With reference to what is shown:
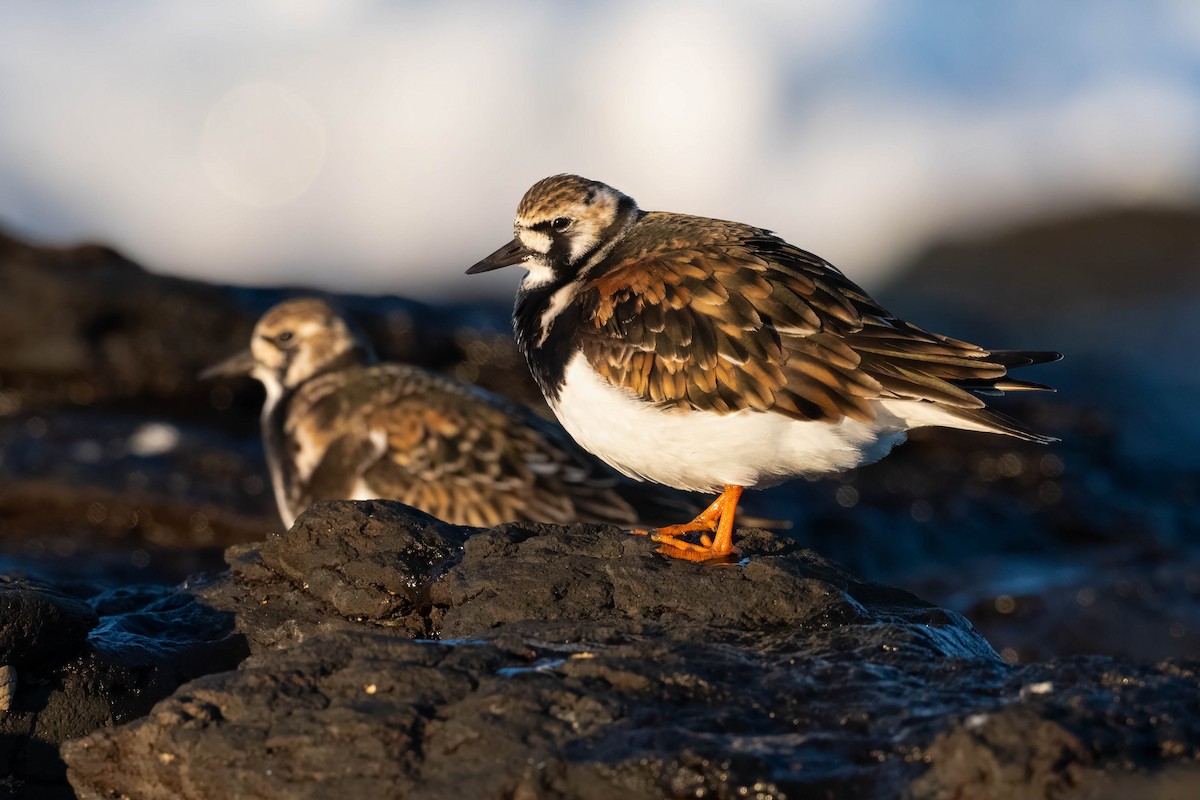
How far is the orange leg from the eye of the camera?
174 inches

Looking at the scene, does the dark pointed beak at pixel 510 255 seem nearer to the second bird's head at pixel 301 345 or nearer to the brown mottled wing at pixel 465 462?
the brown mottled wing at pixel 465 462

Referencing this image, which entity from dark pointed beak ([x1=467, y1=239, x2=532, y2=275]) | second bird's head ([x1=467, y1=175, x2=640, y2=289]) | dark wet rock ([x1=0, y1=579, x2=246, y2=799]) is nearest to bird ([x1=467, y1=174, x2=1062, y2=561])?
second bird's head ([x1=467, y1=175, x2=640, y2=289])

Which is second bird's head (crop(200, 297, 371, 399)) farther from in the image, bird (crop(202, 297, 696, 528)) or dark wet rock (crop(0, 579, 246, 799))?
dark wet rock (crop(0, 579, 246, 799))

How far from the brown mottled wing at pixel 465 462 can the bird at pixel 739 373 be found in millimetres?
1948

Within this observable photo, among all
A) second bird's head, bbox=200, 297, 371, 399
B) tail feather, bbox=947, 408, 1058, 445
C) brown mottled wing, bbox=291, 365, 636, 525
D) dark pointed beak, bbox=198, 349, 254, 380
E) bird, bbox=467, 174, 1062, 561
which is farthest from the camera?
dark pointed beak, bbox=198, 349, 254, 380

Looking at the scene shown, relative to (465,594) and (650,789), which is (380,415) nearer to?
(465,594)

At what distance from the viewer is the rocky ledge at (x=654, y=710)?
116 inches

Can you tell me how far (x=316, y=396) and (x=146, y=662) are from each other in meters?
3.19

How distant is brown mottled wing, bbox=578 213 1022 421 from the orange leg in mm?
335

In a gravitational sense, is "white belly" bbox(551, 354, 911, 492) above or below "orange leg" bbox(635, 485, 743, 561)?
above

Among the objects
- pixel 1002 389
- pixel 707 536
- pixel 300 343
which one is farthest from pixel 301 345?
pixel 1002 389

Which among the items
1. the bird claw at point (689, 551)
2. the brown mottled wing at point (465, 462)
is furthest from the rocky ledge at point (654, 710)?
the brown mottled wing at point (465, 462)

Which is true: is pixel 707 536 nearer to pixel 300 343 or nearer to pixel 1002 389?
pixel 1002 389

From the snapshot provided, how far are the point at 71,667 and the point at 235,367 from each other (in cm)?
418
